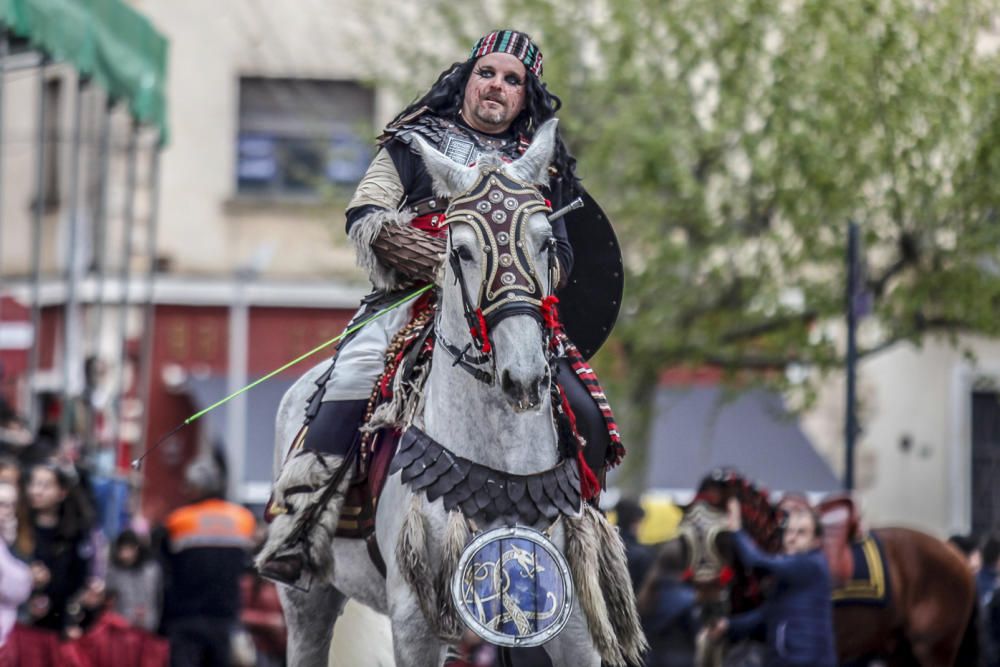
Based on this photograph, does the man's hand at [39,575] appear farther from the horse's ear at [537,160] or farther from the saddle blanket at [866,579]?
the horse's ear at [537,160]

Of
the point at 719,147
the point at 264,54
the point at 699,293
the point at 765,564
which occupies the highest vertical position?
the point at 264,54

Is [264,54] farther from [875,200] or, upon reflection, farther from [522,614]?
[522,614]

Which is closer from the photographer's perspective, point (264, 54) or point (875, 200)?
point (875, 200)

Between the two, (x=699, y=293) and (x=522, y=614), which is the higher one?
(x=699, y=293)

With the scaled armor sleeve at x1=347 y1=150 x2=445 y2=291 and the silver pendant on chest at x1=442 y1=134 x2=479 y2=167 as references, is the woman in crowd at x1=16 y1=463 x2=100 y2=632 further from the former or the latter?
the silver pendant on chest at x1=442 y1=134 x2=479 y2=167

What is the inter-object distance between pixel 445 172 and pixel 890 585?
23.8 feet

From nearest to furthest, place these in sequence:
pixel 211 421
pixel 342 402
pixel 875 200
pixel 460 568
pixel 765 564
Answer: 1. pixel 460 568
2. pixel 342 402
3. pixel 765 564
4. pixel 875 200
5. pixel 211 421

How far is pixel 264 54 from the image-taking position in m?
30.7

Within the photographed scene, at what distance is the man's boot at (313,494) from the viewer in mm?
7984

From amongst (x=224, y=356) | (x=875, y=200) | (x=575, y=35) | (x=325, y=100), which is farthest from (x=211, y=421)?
(x=875, y=200)

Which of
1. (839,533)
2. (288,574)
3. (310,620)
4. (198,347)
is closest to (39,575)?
(310,620)

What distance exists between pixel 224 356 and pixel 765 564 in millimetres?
19338

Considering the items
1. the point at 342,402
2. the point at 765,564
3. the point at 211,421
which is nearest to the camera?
the point at 342,402

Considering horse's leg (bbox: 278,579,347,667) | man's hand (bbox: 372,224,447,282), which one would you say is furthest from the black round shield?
horse's leg (bbox: 278,579,347,667)
